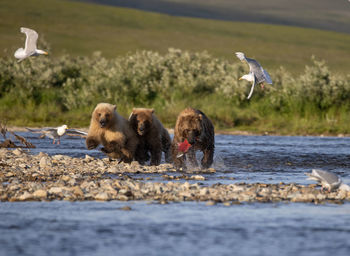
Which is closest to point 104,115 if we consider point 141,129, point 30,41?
point 141,129

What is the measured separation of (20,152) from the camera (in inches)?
660

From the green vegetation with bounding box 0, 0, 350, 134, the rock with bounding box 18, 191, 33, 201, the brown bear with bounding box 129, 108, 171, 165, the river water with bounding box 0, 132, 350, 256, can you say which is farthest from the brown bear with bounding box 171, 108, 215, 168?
the green vegetation with bounding box 0, 0, 350, 134

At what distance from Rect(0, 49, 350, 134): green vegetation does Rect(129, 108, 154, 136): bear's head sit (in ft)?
45.9

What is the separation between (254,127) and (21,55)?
16054mm

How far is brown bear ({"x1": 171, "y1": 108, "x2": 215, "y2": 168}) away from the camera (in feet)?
45.5

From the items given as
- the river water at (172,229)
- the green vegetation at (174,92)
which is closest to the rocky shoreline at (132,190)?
the river water at (172,229)

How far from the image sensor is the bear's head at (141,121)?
48.1 ft

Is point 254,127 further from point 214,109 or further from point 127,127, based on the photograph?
point 127,127

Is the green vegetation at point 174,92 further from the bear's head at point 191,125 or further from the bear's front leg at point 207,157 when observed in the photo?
the bear's head at point 191,125

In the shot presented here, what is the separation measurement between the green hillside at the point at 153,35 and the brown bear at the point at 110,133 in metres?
74.7

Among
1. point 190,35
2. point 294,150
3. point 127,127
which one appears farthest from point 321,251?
point 190,35

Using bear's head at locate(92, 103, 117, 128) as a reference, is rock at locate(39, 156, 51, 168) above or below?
below

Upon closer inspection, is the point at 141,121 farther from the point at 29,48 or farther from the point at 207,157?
the point at 29,48

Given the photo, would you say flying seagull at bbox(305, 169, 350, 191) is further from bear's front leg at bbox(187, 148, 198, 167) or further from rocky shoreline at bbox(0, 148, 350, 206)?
bear's front leg at bbox(187, 148, 198, 167)
